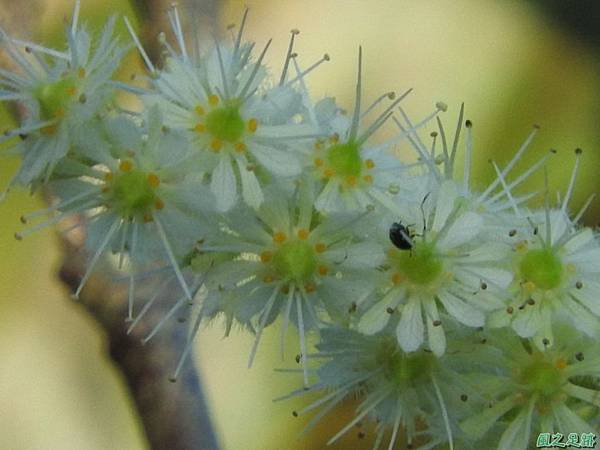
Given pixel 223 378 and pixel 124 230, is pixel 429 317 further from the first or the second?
pixel 223 378

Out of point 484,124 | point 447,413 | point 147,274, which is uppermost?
point 484,124

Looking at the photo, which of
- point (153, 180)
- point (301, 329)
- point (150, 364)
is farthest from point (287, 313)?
point (150, 364)

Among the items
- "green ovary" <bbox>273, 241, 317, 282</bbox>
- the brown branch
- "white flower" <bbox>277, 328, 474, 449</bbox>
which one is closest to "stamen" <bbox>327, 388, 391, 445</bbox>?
"white flower" <bbox>277, 328, 474, 449</bbox>

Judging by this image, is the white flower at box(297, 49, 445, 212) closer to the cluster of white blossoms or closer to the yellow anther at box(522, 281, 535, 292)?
the cluster of white blossoms

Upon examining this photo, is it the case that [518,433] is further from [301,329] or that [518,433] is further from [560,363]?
[301,329]

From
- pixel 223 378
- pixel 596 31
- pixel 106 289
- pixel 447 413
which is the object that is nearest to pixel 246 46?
pixel 447 413
